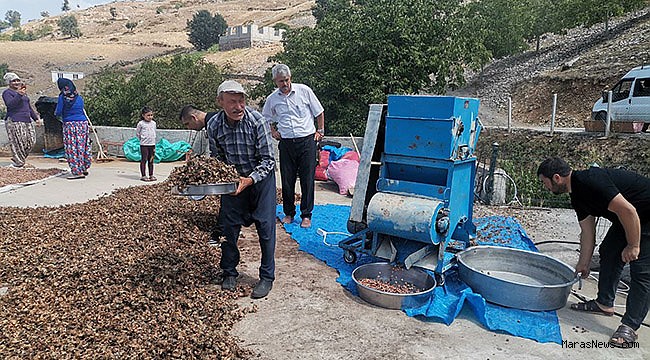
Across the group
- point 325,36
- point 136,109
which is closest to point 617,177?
point 325,36

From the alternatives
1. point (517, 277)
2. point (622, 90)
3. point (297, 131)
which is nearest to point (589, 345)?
point (517, 277)

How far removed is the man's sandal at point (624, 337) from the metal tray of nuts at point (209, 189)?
2692mm

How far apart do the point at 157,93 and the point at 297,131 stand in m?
9.51

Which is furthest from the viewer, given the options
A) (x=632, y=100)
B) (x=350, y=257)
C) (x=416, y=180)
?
(x=632, y=100)

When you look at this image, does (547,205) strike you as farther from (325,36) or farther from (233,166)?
(325,36)

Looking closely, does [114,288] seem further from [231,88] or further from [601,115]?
[601,115]

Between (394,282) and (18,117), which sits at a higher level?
(18,117)

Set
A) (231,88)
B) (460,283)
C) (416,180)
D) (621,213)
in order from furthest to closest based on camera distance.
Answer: (416,180) < (460,283) < (231,88) < (621,213)

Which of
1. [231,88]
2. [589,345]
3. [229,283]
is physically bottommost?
[589,345]

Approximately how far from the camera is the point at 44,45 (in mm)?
53094

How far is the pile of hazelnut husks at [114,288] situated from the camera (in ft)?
8.84

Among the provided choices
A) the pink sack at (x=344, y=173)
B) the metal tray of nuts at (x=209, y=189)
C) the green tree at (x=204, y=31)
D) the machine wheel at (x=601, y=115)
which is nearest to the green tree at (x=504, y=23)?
the machine wheel at (x=601, y=115)

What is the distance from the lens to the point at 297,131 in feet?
16.6

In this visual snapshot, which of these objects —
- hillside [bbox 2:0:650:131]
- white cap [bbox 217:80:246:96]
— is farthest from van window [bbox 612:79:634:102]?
white cap [bbox 217:80:246:96]
